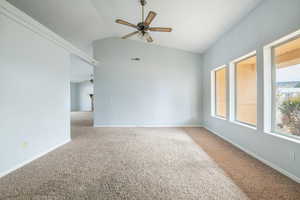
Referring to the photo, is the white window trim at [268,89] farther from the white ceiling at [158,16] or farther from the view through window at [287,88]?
the white ceiling at [158,16]

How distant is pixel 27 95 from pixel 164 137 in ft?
11.4

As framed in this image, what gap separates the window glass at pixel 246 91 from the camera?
125 inches

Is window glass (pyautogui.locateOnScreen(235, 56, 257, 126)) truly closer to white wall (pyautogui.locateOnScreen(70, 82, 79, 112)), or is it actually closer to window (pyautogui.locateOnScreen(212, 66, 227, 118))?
window (pyautogui.locateOnScreen(212, 66, 227, 118))

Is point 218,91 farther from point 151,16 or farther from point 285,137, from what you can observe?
point 151,16

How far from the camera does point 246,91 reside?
11.4 feet

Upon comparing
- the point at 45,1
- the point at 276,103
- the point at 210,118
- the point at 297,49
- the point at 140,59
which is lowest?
the point at 210,118

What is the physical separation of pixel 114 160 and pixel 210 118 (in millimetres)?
3877

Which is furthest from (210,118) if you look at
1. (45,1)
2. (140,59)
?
(45,1)

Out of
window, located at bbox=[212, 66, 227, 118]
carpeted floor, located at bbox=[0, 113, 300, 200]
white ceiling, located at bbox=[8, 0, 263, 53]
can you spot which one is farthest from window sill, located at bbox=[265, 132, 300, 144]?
white ceiling, located at bbox=[8, 0, 263, 53]

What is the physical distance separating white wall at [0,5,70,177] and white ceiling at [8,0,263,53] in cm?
83

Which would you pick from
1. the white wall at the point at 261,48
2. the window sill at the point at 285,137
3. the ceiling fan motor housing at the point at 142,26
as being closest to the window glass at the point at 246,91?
the white wall at the point at 261,48

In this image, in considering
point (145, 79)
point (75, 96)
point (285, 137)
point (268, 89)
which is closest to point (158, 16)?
point (145, 79)

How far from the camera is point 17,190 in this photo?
1.91 metres

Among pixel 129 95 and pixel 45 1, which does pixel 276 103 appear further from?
pixel 45 1
